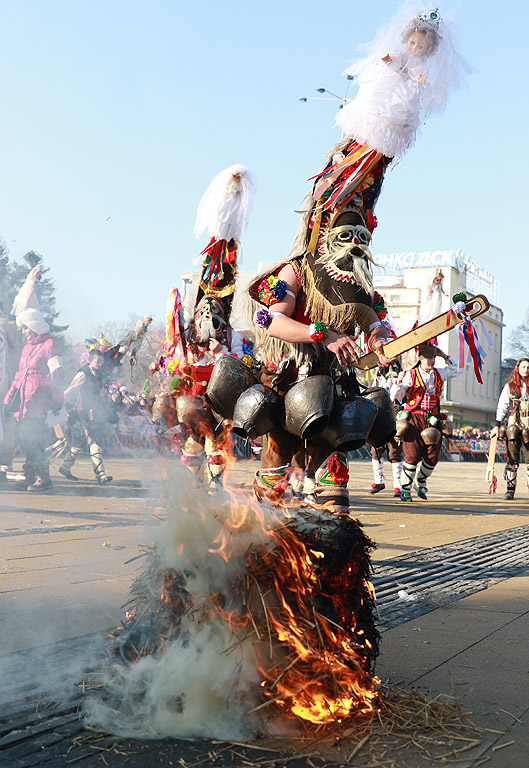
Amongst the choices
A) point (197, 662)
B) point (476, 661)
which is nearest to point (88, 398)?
point (197, 662)

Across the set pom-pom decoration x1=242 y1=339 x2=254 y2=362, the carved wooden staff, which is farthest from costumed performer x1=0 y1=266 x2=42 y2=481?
the carved wooden staff

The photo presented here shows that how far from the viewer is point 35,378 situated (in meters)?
3.42

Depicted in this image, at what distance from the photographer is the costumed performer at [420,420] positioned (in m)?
10.7

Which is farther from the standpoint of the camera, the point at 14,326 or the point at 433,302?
the point at 433,302

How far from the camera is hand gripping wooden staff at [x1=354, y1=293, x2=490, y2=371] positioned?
312 cm

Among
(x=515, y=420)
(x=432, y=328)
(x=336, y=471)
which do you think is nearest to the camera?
(x=432, y=328)

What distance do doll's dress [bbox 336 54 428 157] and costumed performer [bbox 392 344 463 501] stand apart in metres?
7.40

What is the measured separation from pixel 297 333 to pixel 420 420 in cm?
772

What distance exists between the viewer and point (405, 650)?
3.35m

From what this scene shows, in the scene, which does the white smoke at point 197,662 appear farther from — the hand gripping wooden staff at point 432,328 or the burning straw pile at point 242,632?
the hand gripping wooden staff at point 432,328

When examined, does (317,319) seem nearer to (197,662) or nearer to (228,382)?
(228,382)

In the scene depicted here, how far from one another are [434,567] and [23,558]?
2.78 meters

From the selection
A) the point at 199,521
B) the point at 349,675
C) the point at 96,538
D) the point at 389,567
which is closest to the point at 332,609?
the point at 349,675

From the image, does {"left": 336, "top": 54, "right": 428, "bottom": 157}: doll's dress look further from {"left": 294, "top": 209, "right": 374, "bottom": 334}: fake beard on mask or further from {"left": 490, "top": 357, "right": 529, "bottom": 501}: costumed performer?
{"left": 490, "top": 357, "right": 529, "bottom": 501}: costumed performer
